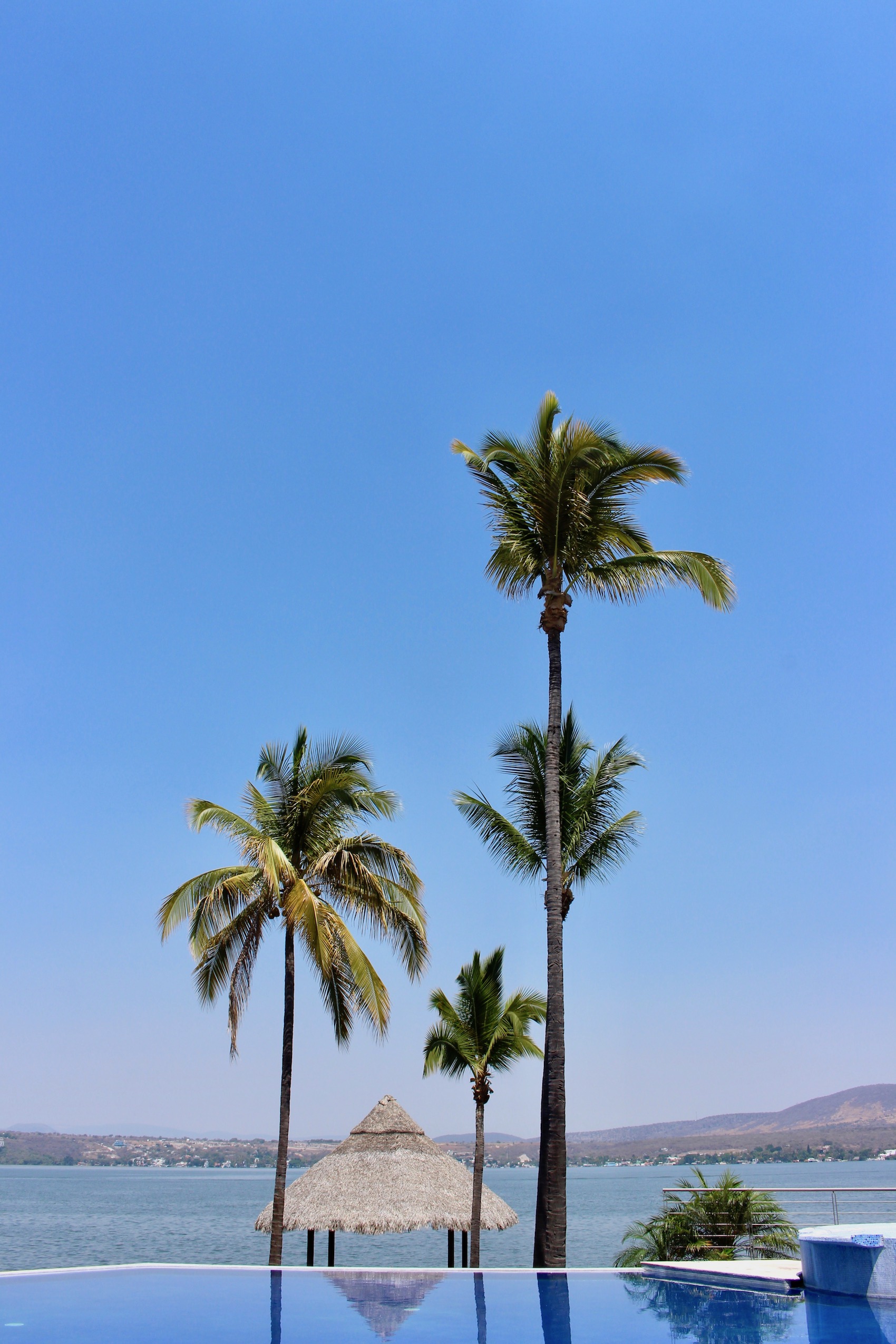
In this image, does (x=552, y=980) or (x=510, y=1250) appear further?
(x=510, y=1250)

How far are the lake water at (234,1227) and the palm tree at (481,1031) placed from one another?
4484 millimetres

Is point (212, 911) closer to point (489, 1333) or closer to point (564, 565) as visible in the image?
point (564, 565)

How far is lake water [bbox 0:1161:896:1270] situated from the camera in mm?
43312

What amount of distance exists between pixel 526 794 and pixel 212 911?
4.76 m

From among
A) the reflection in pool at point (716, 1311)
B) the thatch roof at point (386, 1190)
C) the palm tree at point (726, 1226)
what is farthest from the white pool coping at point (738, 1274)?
the thatch roof at point (386, 1190)

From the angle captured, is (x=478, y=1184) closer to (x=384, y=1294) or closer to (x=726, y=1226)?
(x=726, y=1226)

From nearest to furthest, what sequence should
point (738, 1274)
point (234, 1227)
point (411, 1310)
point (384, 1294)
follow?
point (411, 1310)
point (384, 1294)
point (738, 1274)
point (234, 1227)

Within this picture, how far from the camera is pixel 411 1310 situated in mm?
7414

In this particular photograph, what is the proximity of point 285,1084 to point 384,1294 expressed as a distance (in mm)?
6691

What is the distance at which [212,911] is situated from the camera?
14.2 m

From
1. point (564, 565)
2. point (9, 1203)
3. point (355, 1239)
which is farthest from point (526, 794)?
point (9, 1203)

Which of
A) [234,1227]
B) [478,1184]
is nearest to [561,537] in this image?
[478,1184]

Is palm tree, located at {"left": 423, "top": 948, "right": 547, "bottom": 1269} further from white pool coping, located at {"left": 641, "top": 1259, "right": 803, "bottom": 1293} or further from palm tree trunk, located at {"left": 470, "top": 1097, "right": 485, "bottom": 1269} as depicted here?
white pool coping, located at {"left": 641, "top": 1259, "right": 803, "bottom": 1293}

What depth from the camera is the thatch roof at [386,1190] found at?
63.1 feet
